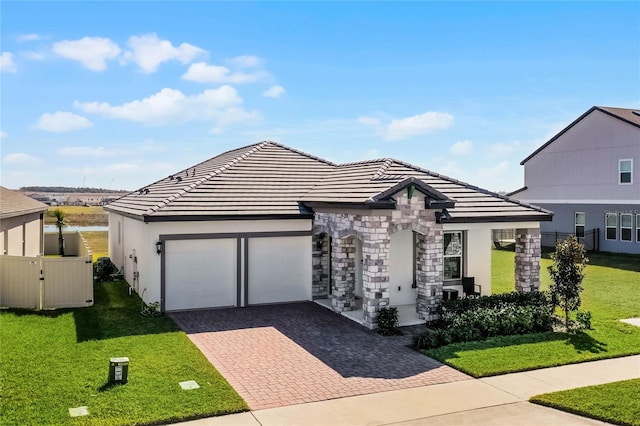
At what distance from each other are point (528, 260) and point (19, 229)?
67.7ft

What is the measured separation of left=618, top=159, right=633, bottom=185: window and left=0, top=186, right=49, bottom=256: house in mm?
30163

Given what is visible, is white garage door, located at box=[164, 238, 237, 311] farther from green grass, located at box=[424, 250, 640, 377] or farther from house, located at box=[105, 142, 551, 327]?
green grass, located at box=[424, 250, 640, 377]

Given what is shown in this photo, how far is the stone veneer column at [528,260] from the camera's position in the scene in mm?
16594

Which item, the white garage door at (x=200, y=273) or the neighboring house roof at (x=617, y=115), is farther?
the neighboring house roof at (x=617, y=115)

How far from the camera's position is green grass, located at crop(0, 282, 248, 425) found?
28.2 feet

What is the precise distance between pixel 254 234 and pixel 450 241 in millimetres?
6319

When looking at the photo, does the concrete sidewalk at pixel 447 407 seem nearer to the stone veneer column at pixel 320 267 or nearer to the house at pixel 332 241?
the house at pixel 332 241

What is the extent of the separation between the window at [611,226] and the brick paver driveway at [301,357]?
22.6 meters

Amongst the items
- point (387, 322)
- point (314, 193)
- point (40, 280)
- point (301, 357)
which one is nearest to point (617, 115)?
point (314, 193)

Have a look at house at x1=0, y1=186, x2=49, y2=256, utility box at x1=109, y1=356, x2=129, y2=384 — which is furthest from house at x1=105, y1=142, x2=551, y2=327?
utility box at x1=109, y1=356, x2=129, y2=384

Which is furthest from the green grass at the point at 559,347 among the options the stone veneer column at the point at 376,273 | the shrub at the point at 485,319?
the stone veneer column at the point at 376,273

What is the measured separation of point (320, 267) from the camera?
17.9 m

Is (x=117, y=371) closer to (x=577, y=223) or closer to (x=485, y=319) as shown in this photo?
(x=485, y=319)

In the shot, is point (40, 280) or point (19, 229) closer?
point (40, 280)
